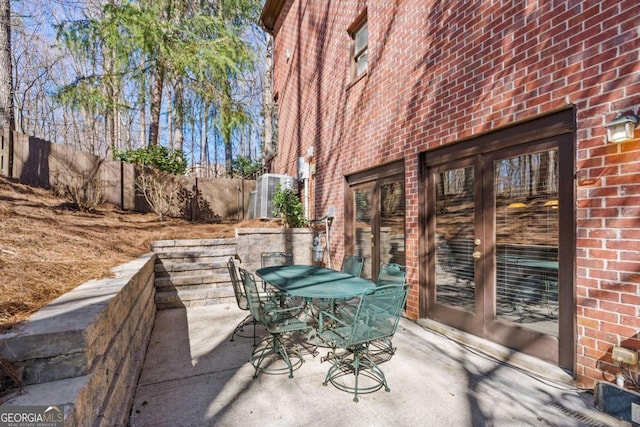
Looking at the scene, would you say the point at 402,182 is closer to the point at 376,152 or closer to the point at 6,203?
the point at 376,152

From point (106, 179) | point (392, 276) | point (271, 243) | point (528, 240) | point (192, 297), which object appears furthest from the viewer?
point (106, 179)

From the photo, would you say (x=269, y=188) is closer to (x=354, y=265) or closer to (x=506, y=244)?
(x=354, y=265)

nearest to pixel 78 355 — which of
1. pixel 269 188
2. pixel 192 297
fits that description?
pixel 192 297

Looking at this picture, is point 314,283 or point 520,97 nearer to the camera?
point 520,97

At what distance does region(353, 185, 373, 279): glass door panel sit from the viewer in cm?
532

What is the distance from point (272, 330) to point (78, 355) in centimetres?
164

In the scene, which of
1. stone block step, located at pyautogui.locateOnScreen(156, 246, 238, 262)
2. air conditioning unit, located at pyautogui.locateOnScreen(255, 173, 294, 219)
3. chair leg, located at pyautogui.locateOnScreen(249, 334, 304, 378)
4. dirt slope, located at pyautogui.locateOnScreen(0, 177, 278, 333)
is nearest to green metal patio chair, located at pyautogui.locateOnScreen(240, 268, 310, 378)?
Answer: chair leg, located at pyautogui.locateOnScreen(249, 334, 304, 378)

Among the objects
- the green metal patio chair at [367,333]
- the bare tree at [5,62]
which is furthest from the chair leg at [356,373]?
the bare tree at [5,62]

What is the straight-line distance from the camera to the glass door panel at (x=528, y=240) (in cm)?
280

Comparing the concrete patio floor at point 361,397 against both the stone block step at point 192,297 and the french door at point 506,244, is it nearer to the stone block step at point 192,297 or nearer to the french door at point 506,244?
the french door at point 506,244

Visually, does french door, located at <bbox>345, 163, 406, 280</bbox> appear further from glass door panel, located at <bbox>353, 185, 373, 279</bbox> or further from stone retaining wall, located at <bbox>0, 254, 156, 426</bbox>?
stone retaining wall, located at <bbox>0, 254, 156, 426</bbox>

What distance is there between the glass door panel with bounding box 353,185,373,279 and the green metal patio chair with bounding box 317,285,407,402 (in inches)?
104

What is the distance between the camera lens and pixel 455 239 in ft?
12.1

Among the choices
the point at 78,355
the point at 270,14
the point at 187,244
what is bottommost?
the point at 78,355
